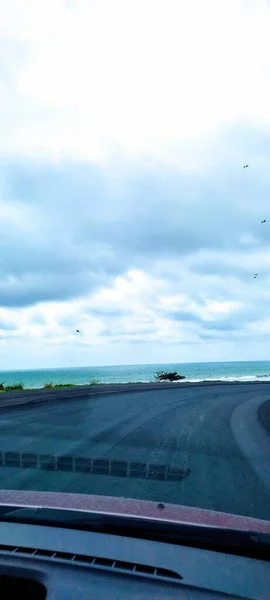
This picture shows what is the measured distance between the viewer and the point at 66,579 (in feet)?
8.66

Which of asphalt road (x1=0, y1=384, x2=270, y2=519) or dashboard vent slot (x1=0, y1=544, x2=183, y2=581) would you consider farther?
asphalt road (x1=0, y1=384, x2=270, y2=519)

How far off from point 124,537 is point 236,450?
26.4 ft

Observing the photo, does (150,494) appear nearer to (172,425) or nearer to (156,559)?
(156,559)

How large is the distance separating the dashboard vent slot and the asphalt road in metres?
3.77

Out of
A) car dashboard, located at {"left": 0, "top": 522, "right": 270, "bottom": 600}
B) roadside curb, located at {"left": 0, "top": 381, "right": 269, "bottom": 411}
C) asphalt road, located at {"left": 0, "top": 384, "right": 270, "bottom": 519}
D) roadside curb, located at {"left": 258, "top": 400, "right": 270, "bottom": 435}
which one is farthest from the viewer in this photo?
roadside curb, located at {"left": 0, "top": 381, "right": 269, "bottom": 411}

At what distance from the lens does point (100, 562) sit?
9.12 ft

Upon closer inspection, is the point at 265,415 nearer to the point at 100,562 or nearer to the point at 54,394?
the point at 54,394

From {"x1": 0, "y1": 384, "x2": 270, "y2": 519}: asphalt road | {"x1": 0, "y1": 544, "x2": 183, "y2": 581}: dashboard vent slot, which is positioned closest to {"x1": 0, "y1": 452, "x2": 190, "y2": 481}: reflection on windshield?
{"x1": 0, "y1": 384, "x2": 270, "y2": 519}: asphalt road

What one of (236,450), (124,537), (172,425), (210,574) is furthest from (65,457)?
(210,574)

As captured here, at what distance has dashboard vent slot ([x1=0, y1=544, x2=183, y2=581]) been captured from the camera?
266 centimetres

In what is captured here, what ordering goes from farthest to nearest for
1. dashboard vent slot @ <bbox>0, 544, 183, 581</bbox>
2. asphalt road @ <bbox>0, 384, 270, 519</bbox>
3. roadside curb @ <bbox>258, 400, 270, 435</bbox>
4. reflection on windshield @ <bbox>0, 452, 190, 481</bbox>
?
roadside curb @ <bbox>258, 400, 270, 435</bbox> < reflection on windshield @ <bbox>0, 452, 190, 481</bbox> < asphalt road @ <bbox>0, 384, 270, 519</bbox> < dashboard vent slot @ <bbox>0, 544, 183, 581</bbox>

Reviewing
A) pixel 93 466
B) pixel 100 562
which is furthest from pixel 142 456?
pixel 100 562

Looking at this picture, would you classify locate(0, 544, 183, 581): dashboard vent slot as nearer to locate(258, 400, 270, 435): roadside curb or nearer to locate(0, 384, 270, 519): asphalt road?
locate(0, 384, 270, 519): asphalt road

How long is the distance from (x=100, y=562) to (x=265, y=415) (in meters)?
16.2
